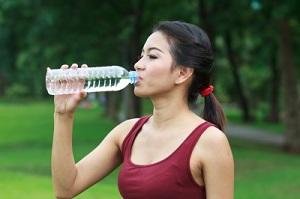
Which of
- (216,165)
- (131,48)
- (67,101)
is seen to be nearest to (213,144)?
(216,165)

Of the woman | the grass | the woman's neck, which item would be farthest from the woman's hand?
the grass

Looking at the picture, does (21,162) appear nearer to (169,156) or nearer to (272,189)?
(272,189)

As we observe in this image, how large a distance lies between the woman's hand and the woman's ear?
0.36 meters

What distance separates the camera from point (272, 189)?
42.7 feet

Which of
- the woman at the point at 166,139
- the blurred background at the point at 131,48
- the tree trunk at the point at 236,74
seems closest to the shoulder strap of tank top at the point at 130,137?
the woman at the point at 166,139

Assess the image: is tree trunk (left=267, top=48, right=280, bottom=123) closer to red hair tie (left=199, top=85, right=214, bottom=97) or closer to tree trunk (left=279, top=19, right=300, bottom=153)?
tree trunk (left=279, top=19, right=300, bottom=153)

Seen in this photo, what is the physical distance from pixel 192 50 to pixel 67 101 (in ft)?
1.69

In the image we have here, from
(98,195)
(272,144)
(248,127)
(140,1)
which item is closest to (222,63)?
(248,127)

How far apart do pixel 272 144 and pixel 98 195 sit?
1739 centimetres

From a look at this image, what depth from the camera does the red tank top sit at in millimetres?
2645

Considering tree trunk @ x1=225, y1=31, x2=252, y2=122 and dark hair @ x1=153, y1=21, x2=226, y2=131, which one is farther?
tree trunk @ x1=225, y1=31, x2=252, y2=122

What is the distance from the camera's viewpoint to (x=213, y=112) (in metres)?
2.98

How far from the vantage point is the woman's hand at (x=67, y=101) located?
2.78m

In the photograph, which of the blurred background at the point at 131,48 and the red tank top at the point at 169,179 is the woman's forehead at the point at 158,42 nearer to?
the red tank top at the point at 169,179
